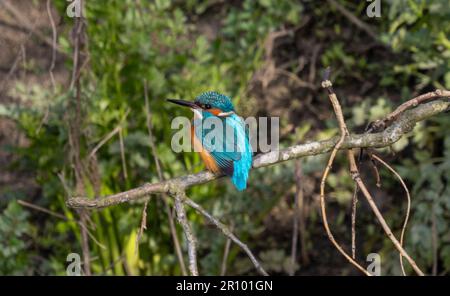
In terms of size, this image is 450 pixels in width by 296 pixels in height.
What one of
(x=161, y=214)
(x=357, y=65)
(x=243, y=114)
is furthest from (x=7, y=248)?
(x=357, y=65)

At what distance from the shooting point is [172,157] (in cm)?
449

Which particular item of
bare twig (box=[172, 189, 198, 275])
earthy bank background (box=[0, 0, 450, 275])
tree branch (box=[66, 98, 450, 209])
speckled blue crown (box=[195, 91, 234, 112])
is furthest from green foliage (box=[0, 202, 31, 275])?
bare twig (box=[172, 189, 198, 275])

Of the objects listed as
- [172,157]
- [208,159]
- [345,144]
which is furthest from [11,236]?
[345,144]

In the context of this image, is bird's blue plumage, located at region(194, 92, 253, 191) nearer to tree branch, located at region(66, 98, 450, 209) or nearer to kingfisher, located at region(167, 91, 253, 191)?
kingfisher, located at region(167, 91, 253, 191)

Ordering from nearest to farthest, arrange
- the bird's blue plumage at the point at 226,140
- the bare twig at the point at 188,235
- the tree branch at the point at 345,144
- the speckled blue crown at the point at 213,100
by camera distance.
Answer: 1. the bare twig at the point at 188,235
2. the tree branch at the point at 345,144
3. the bird's blue plumage at the point at 226,140
4. the speckled blue crown at the point at 213,100

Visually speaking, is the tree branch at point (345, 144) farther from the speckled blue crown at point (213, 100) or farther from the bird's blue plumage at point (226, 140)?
the speckled blue crown at point (213, 100)

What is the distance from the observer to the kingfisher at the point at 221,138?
11.3 feet

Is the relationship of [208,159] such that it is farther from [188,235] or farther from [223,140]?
[188,235]

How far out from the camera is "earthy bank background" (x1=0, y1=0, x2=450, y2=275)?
445 centimetres

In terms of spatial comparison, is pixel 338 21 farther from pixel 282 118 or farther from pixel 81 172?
pixel 81 172

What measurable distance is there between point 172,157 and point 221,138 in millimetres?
931

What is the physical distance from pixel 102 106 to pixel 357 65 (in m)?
2.37

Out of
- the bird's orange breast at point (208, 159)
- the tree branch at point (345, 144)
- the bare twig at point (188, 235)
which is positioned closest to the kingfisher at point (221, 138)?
the bird's orange breast at point (208, 159)
